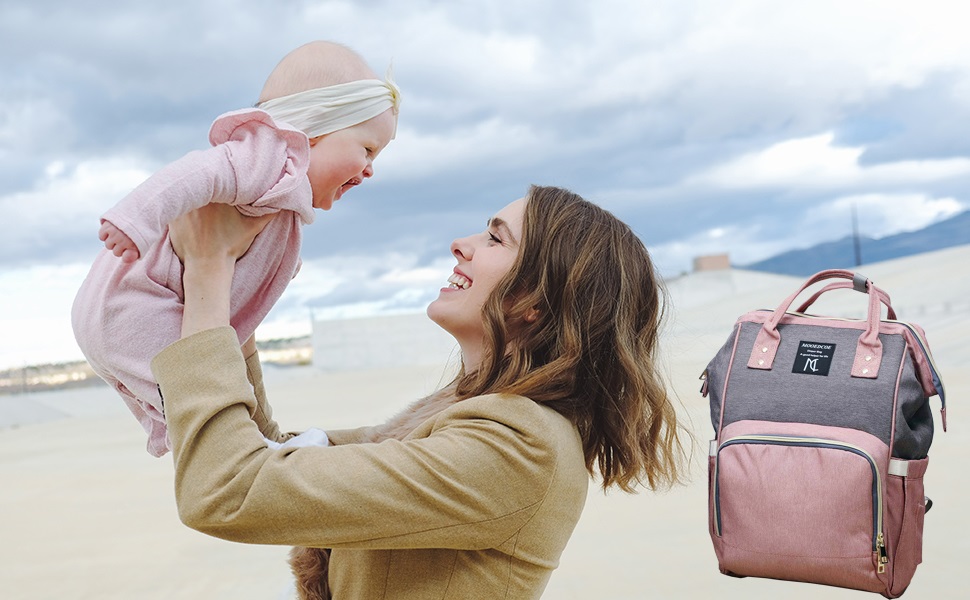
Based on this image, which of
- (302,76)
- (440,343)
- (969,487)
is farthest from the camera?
(440,343)

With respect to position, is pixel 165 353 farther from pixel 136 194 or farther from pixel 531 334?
pixel 531 334

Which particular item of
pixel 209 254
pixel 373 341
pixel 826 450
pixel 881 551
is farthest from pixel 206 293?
pixel 373 341

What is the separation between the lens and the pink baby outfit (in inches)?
54.6

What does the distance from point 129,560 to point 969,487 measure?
3823 mm

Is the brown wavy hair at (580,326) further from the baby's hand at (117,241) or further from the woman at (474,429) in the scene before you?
the baby's hand at (117,241)

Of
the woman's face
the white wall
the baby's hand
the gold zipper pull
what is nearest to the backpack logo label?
the gold zipper pull

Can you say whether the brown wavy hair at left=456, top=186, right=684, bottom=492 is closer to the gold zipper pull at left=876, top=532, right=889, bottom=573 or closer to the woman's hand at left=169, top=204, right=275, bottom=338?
the woman's hand at left=169, top=204, right=275, bottom=338

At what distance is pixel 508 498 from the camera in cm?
135

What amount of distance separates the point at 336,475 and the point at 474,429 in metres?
0.20

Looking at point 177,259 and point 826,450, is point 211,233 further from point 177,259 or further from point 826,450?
point 826,450

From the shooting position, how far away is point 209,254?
1434mm

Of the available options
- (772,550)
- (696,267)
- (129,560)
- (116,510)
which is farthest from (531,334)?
(696,267)

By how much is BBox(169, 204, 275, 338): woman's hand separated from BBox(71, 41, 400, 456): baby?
3cm

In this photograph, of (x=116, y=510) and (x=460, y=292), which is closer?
(x=460, y=292)
